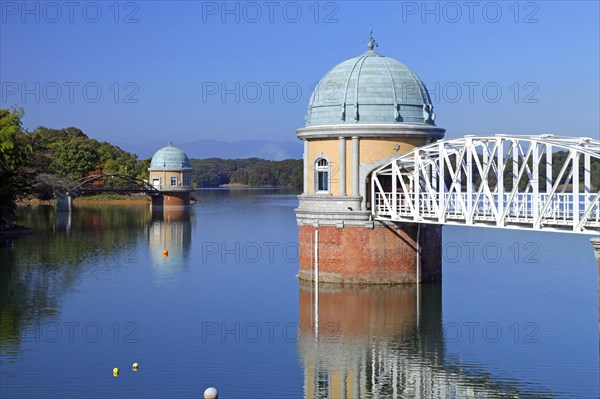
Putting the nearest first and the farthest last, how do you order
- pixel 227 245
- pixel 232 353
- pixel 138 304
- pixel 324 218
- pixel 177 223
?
1. pixel 232 353
2. pixel 138 304
3. pixel 324 218
4. pixel 227 245
5. pixel 177 223

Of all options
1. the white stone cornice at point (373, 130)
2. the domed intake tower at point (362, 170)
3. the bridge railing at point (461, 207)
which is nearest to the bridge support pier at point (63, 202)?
the domed intake tower at point (362, 170)

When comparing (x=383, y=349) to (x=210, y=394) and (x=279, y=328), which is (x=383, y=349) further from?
(x=210, y=394)

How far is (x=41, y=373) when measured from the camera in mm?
29719

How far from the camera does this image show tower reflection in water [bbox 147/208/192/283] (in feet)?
190

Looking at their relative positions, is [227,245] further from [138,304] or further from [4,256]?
[138,304]

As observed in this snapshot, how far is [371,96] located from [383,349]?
57.0 ft

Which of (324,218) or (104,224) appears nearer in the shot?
(324,218)

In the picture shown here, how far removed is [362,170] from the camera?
4778 centimetres

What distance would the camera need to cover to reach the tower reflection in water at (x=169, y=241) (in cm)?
5803

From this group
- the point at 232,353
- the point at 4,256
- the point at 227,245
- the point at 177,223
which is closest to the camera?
the point at 232,353

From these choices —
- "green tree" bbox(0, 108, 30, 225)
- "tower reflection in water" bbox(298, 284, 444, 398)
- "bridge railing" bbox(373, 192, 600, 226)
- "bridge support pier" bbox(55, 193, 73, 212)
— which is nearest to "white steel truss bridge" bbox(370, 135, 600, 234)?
"bridge railing" bbox(373, 192, 600, 226)

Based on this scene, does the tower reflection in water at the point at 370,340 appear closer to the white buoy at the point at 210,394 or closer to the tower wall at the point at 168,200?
the white buoy at the point at 210,394

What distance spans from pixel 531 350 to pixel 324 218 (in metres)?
17.0

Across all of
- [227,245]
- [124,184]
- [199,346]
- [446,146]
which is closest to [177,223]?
[227,245]
